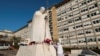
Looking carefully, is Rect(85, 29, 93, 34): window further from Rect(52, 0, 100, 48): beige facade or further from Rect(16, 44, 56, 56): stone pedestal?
Rect(16, 44, 56, 56): stone pedestal

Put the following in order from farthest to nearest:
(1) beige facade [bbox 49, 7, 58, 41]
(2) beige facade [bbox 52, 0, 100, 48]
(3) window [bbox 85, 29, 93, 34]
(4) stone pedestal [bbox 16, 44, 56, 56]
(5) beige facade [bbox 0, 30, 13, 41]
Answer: (5) beige facade [bbox 0, 30, 13, 41], (1) beige facade [bbox 49, 7, 58, 41], (3) window [bbox 85, 29, 93, 34], (2) beige facade [bbox 52, 0, 100, 48], (4) stone pedestal [bbox 16, 44, 56, 56]

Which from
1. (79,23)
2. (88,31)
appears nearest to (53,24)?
(79,23)

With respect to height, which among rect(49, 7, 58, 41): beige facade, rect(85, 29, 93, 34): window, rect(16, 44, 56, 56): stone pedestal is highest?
rect(49, 7, 58, 41): beige facade

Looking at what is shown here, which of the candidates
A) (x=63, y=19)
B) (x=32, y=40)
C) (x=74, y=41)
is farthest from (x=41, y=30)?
(x=63, y=19)

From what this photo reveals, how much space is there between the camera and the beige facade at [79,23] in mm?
39125

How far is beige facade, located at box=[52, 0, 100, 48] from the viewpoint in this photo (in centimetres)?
3912

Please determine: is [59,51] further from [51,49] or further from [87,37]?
[87,37]

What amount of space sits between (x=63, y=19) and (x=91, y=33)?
15844 mm

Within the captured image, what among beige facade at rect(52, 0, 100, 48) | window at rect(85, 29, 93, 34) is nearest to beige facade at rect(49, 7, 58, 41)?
beige facade at rect(52, 0, 100, 48)

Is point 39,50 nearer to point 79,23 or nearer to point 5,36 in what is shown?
point 79,23

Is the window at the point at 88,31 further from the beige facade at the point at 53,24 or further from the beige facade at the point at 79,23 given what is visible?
the beige facade at the point at 53,24

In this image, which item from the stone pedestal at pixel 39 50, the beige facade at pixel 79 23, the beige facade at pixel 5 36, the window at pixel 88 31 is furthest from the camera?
the beige facade at pixel 5 36

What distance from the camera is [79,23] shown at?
44812 millimetres

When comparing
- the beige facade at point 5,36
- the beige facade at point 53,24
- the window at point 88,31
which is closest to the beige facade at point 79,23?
the window at point 88,31
